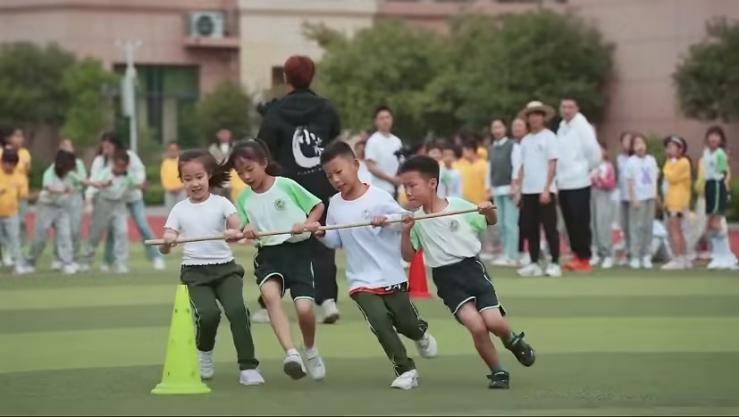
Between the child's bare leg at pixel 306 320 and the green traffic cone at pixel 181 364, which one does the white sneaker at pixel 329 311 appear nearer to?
the child's bare leg at pixel 306 320

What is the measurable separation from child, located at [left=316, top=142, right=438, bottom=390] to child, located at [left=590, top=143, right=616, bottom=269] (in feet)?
40.7

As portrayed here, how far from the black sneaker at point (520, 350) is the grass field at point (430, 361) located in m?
0.15

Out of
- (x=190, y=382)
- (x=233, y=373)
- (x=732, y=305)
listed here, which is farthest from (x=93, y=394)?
(x=732, y=305)

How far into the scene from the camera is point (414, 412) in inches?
382

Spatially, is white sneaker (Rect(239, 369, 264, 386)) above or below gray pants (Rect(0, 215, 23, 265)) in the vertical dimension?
above

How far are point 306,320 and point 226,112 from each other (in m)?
50.6

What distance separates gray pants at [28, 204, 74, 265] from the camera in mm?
22438

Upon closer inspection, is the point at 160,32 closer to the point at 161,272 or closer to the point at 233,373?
the point at 161,272

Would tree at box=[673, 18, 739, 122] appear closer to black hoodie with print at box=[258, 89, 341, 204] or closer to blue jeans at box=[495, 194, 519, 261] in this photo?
blue jeans at box=[495, 194, 519, 261]

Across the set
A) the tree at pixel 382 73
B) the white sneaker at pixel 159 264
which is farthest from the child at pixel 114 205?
→ the tree at pixel 382 73

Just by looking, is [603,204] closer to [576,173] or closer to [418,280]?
[576,173]

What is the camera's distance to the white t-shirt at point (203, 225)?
37.3 feet

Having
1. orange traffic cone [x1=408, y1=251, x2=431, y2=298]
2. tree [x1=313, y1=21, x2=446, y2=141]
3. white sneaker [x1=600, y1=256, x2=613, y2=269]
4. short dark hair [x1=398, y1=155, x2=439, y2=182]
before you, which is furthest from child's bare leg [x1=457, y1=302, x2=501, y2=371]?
tree [x1=313, y1=21, x2=446, y2=141]

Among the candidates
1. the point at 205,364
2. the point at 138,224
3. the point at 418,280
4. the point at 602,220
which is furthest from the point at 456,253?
the point at 602,220
